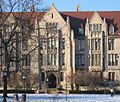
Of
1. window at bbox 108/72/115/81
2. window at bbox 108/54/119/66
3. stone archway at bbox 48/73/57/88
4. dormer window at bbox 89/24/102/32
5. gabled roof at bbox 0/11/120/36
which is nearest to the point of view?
stone archway at bbox 48/73/57/88

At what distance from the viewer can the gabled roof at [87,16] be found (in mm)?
101119

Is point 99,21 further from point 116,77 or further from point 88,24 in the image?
point 116,77

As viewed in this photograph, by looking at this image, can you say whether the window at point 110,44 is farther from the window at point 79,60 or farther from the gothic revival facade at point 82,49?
the window at point 79,60

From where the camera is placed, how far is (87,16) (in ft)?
338

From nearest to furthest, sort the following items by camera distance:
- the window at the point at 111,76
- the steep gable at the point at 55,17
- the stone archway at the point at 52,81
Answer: the stone archway at the point at 52,81 < the steep gable at the point at 55,17 < the window at the point at 111,76

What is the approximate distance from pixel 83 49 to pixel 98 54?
124 inches

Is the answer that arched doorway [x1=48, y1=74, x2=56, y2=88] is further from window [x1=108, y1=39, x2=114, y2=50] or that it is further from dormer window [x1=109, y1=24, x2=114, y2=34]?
dormer window [x1=109, y1=24, x2=114, y2=34]

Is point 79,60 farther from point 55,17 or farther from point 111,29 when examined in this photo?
point 55,17

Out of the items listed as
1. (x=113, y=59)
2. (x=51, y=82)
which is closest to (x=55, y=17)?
(x=51, y=82)

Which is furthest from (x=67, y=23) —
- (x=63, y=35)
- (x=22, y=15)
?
(x=22, y=15)

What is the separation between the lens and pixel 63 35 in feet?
324

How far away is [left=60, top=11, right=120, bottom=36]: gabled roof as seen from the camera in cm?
10112

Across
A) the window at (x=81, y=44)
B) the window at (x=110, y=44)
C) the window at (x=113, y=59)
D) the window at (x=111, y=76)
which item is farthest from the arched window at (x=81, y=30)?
the window at (x=111, y=76)

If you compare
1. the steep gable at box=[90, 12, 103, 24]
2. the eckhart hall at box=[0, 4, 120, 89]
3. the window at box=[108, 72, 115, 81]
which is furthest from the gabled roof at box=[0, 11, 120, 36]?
the window at box=[108, 72, 115, 81]
